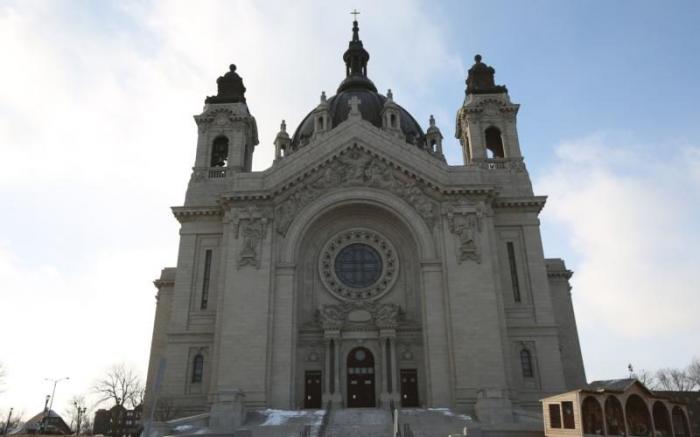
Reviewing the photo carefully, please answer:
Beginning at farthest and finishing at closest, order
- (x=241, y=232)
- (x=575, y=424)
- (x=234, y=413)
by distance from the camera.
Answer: (x=241, y=232), (x=234, y=413), (x=575, y=424)

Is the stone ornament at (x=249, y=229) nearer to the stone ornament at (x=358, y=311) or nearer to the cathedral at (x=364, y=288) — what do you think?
the cathedral at (x=364, y=288)

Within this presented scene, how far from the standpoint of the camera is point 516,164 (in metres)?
35.0

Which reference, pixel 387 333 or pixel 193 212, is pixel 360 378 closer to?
pixel 387 333

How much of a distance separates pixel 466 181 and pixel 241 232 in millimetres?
13508

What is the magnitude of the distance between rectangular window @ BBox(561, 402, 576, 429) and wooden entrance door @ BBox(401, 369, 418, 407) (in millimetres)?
11050

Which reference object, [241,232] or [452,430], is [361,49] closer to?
[241,232]

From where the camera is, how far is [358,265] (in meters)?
32.2

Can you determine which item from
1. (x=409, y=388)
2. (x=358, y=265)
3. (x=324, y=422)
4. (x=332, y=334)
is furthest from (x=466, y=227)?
(x=324, y=422)

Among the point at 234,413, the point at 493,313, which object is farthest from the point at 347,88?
the point at 234,413

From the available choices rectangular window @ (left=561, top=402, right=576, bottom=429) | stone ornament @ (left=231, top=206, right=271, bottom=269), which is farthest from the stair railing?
rectangular window @ (left=561, top=402, right=576, bottom=429)

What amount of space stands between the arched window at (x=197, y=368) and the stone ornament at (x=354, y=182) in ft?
27.6

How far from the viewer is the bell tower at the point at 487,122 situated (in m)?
35.9

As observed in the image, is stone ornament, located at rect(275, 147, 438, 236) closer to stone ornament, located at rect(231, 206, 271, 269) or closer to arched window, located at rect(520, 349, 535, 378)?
stone ornament, located at rect(231, 206, 271, 269)

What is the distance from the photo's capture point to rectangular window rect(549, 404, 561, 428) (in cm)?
1920
